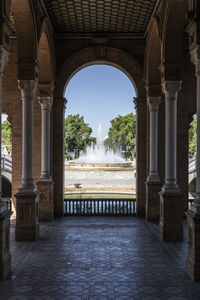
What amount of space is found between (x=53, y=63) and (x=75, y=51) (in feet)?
4.30

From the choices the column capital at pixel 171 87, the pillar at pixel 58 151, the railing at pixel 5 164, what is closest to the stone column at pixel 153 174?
the column capital at pixel 171 87

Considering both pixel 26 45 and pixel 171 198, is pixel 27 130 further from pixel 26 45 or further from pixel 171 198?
pixel 171 198

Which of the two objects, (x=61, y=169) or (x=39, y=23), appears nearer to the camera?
(x=39, y=23)

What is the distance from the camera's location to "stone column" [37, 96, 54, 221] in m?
14.2

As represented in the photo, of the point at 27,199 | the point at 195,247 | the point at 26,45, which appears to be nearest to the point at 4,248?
the point at 27,199

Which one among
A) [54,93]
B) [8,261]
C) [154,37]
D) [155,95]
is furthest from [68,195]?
[8,261]

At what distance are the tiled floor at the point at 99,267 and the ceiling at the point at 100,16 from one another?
25.2 ft

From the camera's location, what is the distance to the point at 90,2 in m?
11.9

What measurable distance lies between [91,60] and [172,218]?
26.5 feet

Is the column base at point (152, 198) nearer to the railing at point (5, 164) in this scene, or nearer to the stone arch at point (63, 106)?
the stone arch at point (63, 106)

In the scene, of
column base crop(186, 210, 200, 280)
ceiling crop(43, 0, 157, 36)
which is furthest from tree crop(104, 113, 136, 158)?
column base crop(186, 210, 200, 280)

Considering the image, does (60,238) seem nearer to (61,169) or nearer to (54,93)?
(61,169)

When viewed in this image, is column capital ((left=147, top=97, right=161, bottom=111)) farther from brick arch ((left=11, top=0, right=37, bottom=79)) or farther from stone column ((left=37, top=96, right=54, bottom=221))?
brick arch ((left=11, top=0, right=37, bottom=79))

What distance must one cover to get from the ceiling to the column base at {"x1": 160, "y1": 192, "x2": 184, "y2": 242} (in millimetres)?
6460
